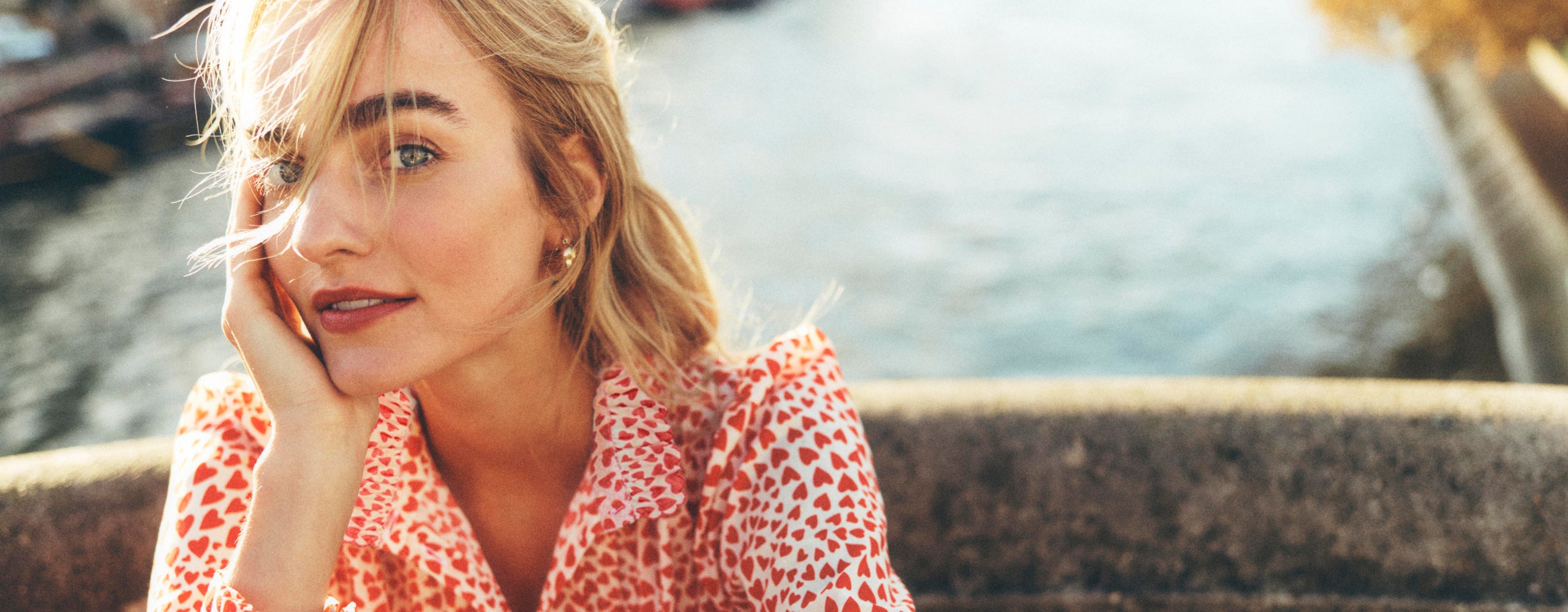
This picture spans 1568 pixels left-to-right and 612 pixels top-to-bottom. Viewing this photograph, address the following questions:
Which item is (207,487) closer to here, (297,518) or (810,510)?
(297,518)

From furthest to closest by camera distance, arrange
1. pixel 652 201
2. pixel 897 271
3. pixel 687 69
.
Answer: pixel 687 69
pixel 897 271
pixel 652 201

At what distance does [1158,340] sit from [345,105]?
7243 mm

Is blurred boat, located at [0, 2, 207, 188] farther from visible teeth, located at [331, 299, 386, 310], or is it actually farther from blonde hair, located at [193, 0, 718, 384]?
visible teeth, located at [331, 299, 386, 310]

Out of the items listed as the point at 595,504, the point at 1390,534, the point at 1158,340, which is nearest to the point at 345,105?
the point at 595,504

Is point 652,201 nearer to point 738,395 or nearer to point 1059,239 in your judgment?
point 738,395

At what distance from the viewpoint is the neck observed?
195 centimetres

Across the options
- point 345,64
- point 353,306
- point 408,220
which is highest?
point 345,64

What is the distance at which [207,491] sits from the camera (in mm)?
1872

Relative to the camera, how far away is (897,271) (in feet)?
32.0

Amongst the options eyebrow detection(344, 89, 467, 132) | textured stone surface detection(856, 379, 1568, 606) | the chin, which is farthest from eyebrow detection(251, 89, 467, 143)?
textured stone surface detection(856, 379, 1568, 606)

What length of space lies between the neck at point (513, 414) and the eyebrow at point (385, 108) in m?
0.44

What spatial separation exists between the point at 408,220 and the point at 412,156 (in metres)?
0.10

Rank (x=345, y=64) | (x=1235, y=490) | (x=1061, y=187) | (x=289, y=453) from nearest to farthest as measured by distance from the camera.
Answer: (x=345, y=64) → (x=289, y=453) → (x=1235, y=490) → (x=1061, y=187)

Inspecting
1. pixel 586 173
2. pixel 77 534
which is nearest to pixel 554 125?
pixel 586 173
